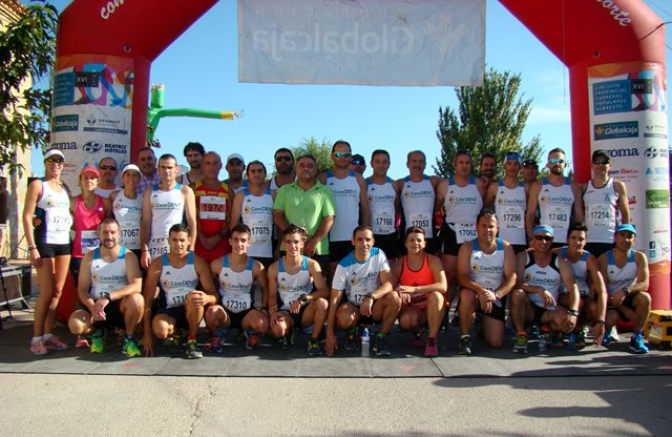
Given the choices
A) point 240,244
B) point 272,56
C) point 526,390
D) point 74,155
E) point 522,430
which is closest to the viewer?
point 522,430

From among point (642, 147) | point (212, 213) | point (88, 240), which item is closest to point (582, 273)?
point (642, 147)

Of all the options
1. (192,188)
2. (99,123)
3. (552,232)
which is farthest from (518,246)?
(99,123)

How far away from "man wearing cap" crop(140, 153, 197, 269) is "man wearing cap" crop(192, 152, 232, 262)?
0.29m

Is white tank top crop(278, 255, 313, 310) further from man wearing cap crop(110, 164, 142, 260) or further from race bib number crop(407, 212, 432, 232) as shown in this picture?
man wearing cap crop(110, 164, 142, 260)

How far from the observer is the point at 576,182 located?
6.23 meters

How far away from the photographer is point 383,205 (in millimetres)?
5996

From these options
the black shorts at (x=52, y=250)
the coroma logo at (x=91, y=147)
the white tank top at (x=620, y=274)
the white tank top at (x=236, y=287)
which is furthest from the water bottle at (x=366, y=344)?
the coroma logo at (x=91, y=147)

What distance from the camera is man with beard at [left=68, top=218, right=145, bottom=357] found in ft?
16.0

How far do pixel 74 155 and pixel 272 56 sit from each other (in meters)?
2.59

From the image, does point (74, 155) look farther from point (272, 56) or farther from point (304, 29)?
point (304, 29)

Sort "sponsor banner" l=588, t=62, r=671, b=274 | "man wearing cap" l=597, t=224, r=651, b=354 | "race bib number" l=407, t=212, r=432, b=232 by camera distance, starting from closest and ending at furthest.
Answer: "man wearing cap" l=597, t=224, r=651, b=354, "sponsor banner" l=588, t=62, r=671, b=274, "race bib number" l=407, t=212, r=432, b=232

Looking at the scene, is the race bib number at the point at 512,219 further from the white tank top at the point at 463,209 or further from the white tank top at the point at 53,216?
the white tank top at the point at 53,216

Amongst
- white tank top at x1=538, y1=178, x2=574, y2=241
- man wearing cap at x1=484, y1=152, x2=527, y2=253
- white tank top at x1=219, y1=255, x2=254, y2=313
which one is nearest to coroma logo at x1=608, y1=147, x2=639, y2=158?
white tank top at x1=538, y1=178, x2=574, y2=241

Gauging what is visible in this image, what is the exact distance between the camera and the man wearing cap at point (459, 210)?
597cm
